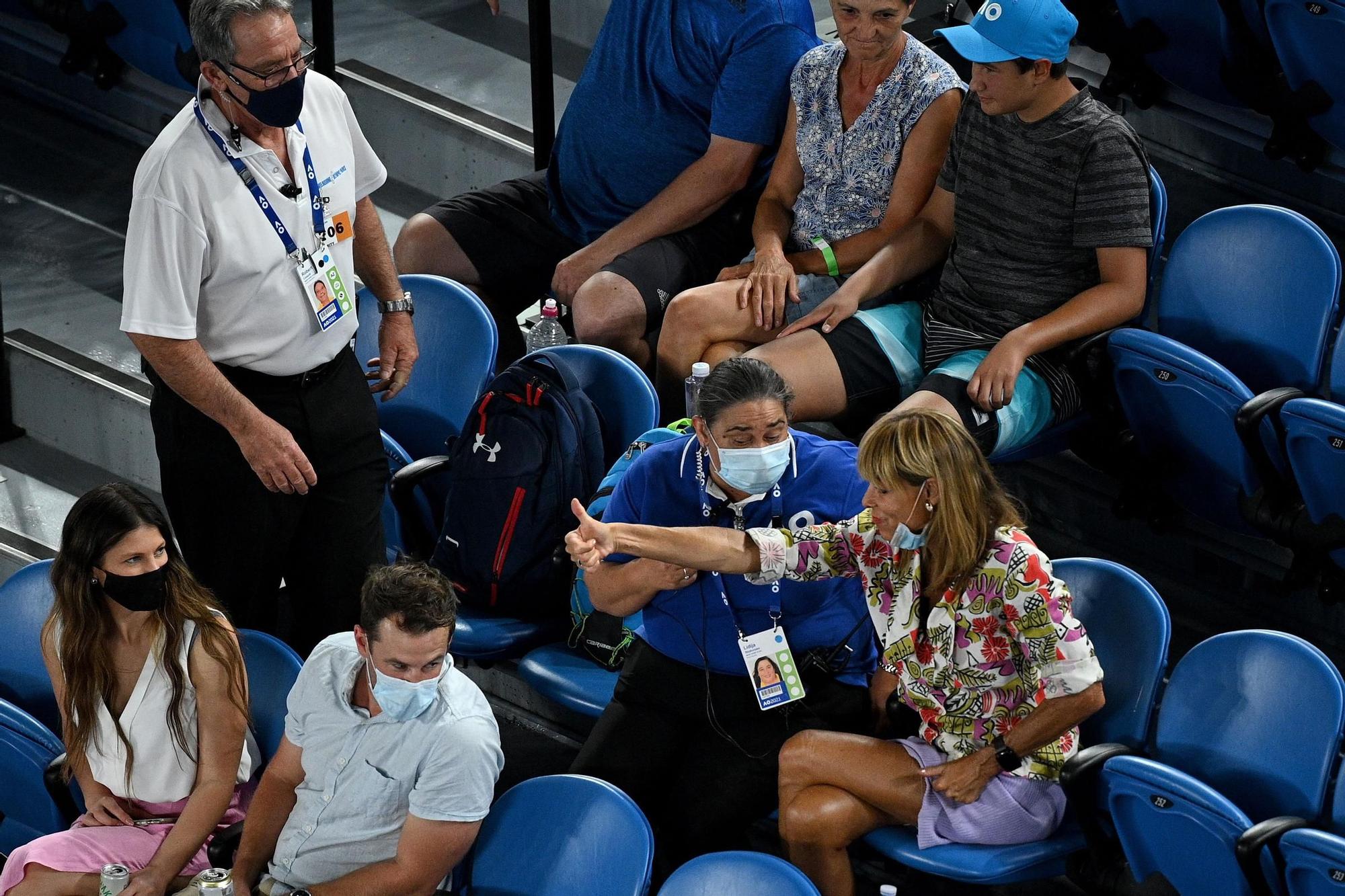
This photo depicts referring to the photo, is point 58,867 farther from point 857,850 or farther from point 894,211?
point 894,211

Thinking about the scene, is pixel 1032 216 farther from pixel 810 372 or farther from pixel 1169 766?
pixel 1169 766

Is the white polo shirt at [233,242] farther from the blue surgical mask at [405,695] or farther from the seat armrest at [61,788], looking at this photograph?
the seat armrest at [61,788]

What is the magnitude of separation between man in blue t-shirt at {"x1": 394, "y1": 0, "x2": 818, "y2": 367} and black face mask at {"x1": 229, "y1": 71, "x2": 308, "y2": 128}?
1.17m

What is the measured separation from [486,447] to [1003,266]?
3.85 feet

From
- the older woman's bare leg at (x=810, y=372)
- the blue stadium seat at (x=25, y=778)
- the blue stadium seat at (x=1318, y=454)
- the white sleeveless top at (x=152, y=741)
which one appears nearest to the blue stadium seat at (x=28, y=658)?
the blue stadium seat at (x=25, y=778)

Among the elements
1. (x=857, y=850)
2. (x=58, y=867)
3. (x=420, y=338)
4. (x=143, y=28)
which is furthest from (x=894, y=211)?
(x=143, y=28)

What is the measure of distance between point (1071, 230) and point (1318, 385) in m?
0.62

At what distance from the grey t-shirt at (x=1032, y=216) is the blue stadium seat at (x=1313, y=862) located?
1307 mm

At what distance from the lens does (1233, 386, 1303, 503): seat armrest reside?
10.4ft

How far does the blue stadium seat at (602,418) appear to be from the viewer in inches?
132

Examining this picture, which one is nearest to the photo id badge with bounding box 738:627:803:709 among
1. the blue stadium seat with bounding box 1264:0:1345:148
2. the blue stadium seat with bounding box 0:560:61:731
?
the blue stadium seat with bounding box 0:560:61:731

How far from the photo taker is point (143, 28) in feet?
17.0

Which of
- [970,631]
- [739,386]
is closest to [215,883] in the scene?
[739,386]

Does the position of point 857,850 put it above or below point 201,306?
below
